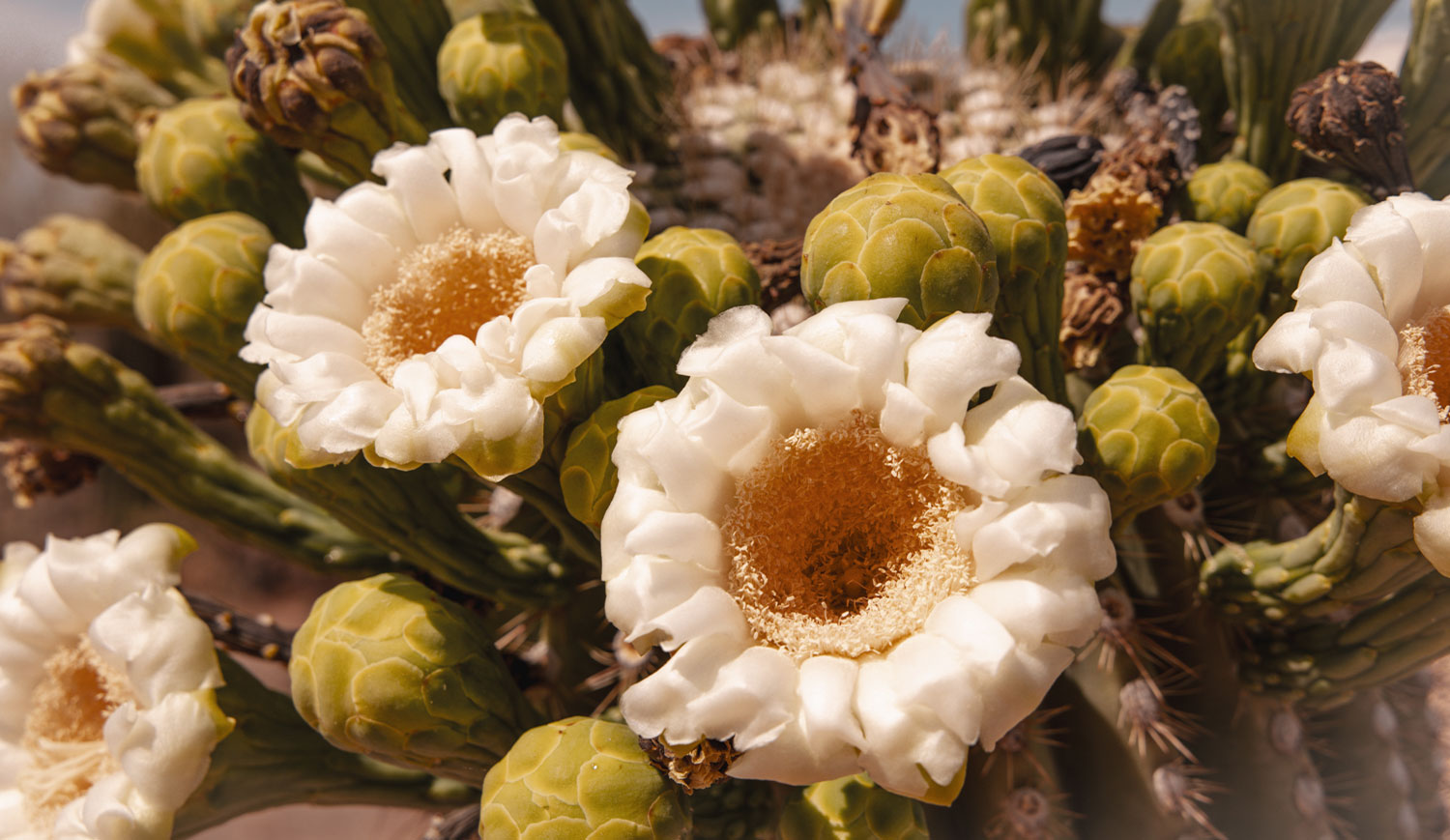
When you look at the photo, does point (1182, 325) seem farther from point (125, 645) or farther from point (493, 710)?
point (125, 645)

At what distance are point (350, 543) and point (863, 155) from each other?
65cm

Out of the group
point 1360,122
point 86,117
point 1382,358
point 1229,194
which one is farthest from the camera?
point 86,117

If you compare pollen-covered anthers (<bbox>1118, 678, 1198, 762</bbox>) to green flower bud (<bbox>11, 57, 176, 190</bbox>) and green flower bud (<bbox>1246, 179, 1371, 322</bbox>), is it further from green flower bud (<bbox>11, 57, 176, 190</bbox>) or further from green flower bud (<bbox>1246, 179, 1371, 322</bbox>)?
green flower bud (<bbox>11, 57, 176, 190</bbox>)

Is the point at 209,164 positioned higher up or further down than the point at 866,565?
higher up

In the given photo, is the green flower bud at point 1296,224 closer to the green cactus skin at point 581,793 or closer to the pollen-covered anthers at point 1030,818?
the pollen-covered anthers at point 1030,818

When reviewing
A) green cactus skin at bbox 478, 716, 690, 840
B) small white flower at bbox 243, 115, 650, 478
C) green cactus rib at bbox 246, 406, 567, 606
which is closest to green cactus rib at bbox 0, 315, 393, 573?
green cactus rib at bbox 246, 406, 567, 606

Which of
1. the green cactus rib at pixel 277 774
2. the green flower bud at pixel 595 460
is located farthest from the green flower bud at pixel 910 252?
the green cactus rib at pixel 277 774

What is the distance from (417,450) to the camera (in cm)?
61

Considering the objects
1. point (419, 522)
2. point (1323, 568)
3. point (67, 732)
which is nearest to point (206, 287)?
point (419, 522)

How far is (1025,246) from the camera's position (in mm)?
680

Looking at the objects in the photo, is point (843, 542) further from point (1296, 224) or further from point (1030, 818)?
point (1296, 224)

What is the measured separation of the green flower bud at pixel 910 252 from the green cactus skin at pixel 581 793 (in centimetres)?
34

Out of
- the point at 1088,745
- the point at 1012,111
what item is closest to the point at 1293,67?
the point at 1012,111

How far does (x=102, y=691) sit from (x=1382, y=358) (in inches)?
38.5
